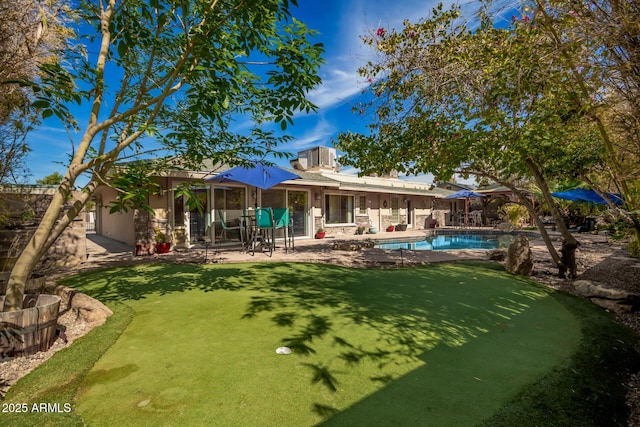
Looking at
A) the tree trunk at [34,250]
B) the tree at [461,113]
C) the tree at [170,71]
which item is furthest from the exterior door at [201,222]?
the tree trunk at [34,250]

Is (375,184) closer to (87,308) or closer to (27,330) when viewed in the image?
(87,308)

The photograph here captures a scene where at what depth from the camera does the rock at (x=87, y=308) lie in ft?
12.6

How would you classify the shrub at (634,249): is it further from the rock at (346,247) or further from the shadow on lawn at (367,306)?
the rock at (346,247)

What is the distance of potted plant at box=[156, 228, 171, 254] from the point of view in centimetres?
1000

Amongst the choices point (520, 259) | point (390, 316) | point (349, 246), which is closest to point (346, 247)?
point (349, 246)

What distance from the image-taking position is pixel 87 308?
13.1 ft

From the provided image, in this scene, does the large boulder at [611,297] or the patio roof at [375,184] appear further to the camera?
the patio roof at [375,184]

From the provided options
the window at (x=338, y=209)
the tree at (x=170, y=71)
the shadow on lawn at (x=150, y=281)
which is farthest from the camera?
the window at (x=338, y=209)

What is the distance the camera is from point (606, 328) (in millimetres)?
3885

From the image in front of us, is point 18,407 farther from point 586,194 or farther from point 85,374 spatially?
point 586,194

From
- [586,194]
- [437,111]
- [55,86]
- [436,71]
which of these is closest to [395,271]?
[437,111]

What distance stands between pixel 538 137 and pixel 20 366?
7522mm

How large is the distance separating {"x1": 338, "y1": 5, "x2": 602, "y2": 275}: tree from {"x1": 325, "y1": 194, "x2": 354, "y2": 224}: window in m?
9.31

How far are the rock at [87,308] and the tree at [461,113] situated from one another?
18.6 ft
